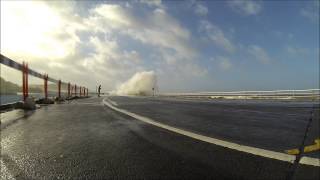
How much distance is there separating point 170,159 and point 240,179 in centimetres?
94

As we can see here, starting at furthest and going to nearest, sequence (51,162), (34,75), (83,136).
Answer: (34,75) → (83,136) → (51,162)

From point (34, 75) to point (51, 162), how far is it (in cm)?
1731

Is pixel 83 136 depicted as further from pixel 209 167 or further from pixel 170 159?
pixel 209 167

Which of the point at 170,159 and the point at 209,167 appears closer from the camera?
the point at 209,167

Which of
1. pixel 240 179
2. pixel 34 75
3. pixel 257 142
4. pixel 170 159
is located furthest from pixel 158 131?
pixel 34 75

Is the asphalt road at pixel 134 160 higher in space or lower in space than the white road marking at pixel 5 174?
higher

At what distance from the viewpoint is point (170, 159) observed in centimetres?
366

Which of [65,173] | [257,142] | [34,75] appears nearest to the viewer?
[65,173]

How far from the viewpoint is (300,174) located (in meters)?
3.04

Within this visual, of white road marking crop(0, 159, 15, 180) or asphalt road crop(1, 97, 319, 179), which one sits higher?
asphalt road crop(1, 97, 319, 179)

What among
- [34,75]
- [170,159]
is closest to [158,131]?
[170,159]

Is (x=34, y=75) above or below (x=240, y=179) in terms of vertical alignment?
above

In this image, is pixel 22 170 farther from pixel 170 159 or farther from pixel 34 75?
pixel 34 75

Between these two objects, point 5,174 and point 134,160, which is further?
point 134,160
